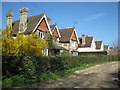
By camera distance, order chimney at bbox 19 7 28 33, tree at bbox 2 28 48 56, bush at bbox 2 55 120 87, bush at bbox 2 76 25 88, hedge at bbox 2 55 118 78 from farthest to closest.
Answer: chimney at bbox 19 7 28 33
tree at bbox 2 28 48 56
hedge at bbox 2 55 118 78
bush at bbox 2 55 120 87
bush at bbox 2 76 25 88

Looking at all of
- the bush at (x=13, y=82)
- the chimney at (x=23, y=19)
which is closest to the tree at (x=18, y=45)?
the bush at (x=13, y=82)

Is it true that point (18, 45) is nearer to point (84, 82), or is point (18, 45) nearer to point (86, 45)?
point (84, 82)

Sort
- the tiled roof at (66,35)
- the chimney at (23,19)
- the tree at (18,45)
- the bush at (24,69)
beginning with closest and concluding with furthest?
1. the bush at (24,69)
2. the tree at (18,45)
3. the chimney at (23,19)
4. the tiled roof at (66,35)

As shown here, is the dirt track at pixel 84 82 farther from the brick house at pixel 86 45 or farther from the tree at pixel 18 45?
the brick house at pixel 86 45

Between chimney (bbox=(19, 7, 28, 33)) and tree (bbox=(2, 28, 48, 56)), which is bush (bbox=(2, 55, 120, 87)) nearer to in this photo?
tree (bbox=(2, 28, 48, 56))

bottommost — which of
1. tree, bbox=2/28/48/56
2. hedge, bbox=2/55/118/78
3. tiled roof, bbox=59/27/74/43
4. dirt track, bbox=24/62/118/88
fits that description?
dirt track, bbox=24/62/118/88

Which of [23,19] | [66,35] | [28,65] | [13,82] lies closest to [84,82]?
[28,65]

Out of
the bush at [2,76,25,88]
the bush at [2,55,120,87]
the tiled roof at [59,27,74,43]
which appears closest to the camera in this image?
the bush at [2,76,25,88]

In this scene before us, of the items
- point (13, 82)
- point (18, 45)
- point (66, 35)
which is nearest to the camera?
point (13, 82)

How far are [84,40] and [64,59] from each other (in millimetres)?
33316

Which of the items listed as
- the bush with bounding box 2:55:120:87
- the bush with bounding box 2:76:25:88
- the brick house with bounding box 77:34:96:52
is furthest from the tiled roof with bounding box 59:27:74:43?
the bush with bounding box 2:76:25:88

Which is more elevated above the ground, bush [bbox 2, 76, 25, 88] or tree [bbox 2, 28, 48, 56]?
tree [bbox 2, 28, 48, 56]

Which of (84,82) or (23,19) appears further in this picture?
(23,19)

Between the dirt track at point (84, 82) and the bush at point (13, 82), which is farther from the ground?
the bush at point (13, 82)
